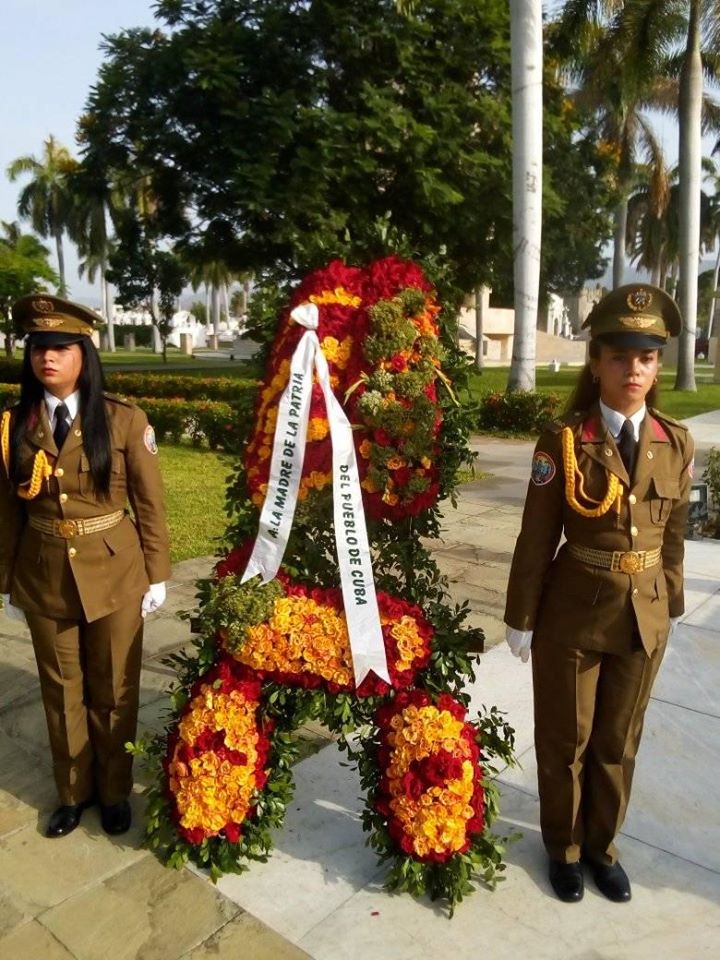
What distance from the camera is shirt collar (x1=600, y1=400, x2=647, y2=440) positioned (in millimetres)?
2297

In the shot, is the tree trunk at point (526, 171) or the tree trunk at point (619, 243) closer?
the tree trunk at point (526, 171)

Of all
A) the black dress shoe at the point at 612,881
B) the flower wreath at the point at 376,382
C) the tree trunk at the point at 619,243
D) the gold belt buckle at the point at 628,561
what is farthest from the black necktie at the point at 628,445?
the tree trunk at the point at 619,243

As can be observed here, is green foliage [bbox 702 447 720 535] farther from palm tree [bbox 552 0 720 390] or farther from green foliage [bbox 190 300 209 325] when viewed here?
green foliage [bbox 190 300 209 325]

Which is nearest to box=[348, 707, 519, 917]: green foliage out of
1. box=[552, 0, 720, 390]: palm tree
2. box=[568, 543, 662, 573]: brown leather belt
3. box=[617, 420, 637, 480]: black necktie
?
box=[568, 543, 662, 573]: brown leather belt

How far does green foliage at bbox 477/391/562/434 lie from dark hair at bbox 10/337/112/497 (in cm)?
1066

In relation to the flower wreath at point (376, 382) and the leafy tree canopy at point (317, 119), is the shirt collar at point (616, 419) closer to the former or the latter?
the flower wreath at point (376, 382)

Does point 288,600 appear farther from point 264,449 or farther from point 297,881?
point 297,881

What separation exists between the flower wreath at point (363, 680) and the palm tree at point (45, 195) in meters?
49.0

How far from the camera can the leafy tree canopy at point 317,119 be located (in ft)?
44.2

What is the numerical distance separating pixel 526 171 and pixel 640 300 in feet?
35.5

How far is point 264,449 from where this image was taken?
2.57m

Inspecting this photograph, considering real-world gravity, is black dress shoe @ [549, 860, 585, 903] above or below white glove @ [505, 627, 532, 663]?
below

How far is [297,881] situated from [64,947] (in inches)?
28.3

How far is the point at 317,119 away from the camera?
43.7 ft
